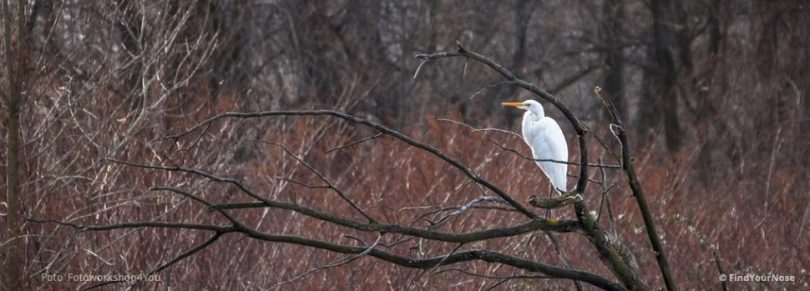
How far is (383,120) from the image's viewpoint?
20625 mm

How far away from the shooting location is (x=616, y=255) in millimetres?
5078

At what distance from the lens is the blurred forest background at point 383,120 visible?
330 inches

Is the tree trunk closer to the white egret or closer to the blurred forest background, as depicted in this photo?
the blurred forest background

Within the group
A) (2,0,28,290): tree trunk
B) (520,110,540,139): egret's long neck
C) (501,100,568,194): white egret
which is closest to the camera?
(2,0,28,290): tree trunk

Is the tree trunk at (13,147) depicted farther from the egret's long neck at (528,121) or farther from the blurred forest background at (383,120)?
the egret's long neck at (528,121)

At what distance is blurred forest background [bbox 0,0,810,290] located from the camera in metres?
8.39

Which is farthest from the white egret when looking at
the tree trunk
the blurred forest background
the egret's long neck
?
the tree trunk

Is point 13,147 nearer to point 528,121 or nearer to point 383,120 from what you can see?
point 528,121

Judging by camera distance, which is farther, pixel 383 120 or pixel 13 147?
pixel 383 120

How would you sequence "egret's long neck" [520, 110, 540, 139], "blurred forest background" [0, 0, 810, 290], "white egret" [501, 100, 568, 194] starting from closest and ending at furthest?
1. "blurred forest background" [0, 0, 810, 290]
2. "white egret" [501, 100, 568, 194]
3. "egret's long neck" [520, 110, 540, 139]

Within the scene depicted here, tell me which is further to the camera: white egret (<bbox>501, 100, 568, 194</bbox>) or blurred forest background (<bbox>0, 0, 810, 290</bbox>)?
white egret (<bbox>501, 100, 568, 194</bbox>)

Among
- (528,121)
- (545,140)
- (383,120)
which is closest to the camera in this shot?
(545,140)

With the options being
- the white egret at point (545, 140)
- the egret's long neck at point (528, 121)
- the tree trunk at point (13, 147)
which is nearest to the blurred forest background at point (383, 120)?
the tree trunk at point (13, 147)

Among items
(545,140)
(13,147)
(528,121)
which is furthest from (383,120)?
(13,147)
